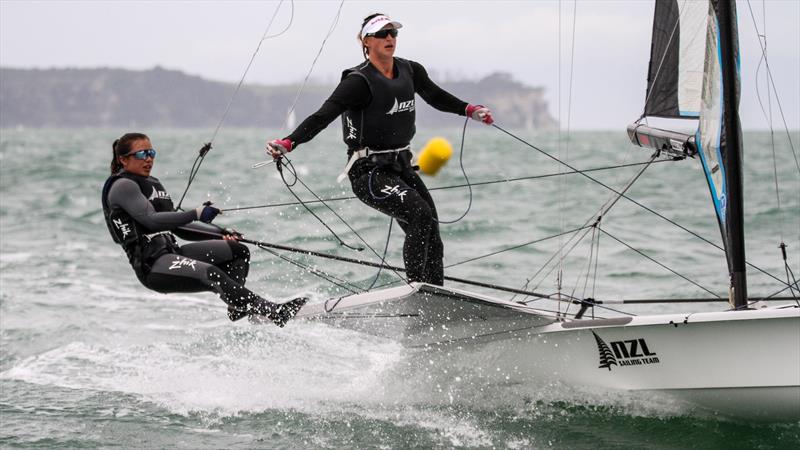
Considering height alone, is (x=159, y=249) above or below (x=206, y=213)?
below

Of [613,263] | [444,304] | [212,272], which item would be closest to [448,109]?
[444,304]

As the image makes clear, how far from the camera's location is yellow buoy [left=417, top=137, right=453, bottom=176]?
5.30m

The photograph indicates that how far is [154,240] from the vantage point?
17.6 feet

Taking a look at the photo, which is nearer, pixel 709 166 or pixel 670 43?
pixel 709 166

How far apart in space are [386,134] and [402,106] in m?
0.16

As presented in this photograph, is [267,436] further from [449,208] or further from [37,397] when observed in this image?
[449,208]

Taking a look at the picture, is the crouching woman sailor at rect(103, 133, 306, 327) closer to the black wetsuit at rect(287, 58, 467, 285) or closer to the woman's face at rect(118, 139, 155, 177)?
the woman's face at rect(118, 139, 155, 177)

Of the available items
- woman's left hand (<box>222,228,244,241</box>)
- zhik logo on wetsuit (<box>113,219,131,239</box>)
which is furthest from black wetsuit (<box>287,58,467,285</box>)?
zhik logo on wetsuit (<box>113,219,131,239</box>)

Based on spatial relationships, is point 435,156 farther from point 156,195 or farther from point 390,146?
point 156,195

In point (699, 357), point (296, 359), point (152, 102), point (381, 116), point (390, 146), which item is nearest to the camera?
point (699, 357)

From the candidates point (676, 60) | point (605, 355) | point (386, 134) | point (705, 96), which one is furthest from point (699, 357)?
point (386, 134)

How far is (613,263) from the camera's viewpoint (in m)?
9.95

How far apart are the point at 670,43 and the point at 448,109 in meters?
1.21

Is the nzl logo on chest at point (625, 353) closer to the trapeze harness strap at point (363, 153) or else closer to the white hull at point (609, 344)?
the white hull at point (609, 344)
